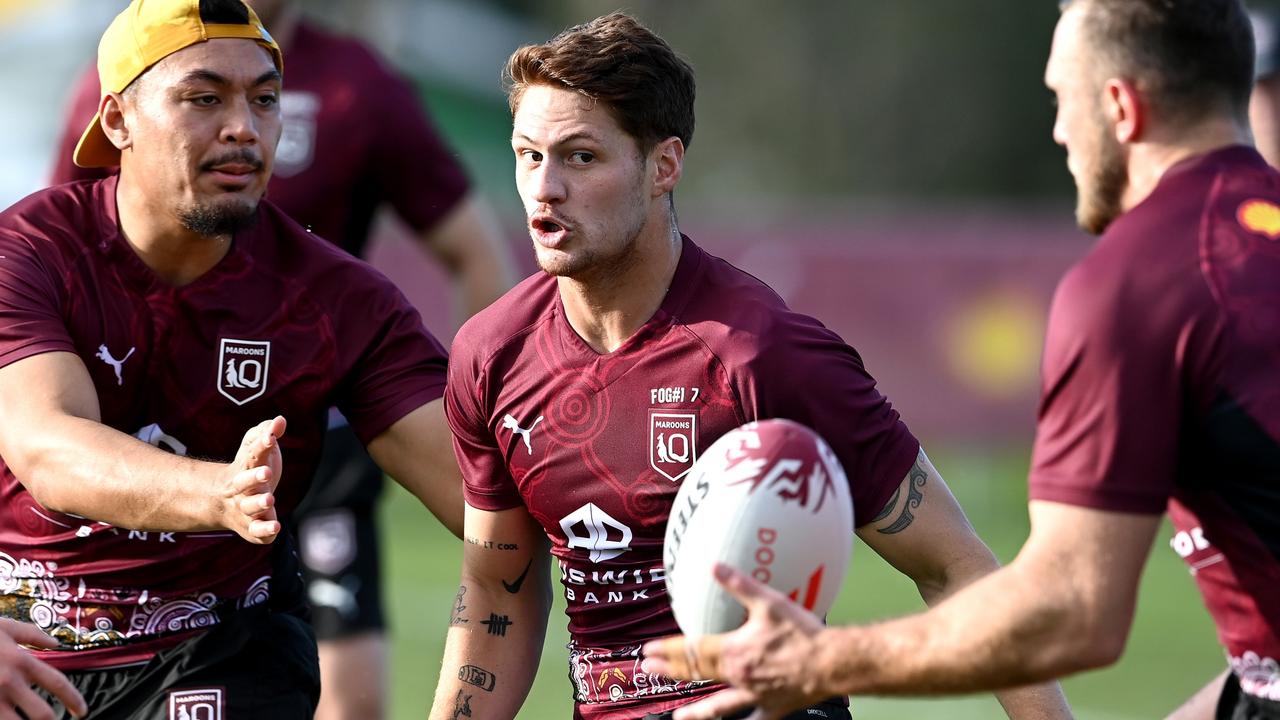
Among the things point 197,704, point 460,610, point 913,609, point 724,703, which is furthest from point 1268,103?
point 913,609

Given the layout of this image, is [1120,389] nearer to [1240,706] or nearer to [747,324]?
[1240,706]

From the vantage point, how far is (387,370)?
5383 millimetres

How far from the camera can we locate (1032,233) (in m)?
18.9

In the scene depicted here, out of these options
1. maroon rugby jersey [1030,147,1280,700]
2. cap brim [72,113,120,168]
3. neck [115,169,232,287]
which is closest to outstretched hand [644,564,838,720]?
maroon rugby jersey [1030,147,1280,700]

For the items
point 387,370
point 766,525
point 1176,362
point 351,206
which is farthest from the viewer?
point 351,206

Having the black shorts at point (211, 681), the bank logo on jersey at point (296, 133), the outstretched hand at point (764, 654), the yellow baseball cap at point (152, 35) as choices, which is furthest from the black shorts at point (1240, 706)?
the bank logo on jersey at point (296, 133)

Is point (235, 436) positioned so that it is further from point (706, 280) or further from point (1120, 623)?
point (1120, 623)

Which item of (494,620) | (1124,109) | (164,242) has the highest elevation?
(1124,109)

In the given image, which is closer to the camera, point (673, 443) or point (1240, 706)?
point (1240, 706)

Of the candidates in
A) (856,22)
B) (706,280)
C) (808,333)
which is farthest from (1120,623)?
(856,22)

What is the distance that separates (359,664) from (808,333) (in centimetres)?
309

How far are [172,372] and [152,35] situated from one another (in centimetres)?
98

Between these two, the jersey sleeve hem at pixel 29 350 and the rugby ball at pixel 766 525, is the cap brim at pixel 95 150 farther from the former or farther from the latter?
the rugby ball at pixel 766 525

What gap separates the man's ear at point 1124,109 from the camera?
3699 millimetres
